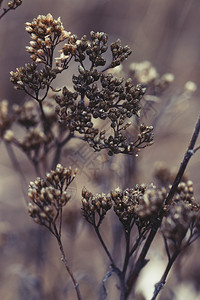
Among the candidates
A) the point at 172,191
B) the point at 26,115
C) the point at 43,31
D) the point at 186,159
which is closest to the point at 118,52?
the point at 43,31

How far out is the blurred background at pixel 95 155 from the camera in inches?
179

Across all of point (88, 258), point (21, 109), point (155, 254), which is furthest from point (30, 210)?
point (88, 258)

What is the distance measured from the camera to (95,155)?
4160 millimetres

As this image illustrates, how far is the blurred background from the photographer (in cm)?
454

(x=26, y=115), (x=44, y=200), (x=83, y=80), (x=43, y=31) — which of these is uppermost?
(x=26, y=115)

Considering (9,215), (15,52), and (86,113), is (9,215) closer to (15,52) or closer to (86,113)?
(15,52)

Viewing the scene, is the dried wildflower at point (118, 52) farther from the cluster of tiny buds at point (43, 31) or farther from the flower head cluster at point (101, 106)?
the cluster of tiny buds at point (43, 31)

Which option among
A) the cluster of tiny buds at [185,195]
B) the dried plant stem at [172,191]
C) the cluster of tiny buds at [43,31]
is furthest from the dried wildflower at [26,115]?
the dried plant stem at [172,191]

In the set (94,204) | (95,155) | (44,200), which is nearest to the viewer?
(44,200)

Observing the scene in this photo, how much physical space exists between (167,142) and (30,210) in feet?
20.8

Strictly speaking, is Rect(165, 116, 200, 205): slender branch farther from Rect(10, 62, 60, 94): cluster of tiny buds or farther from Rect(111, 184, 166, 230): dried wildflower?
Rect(10, 62, 60, 94): cluster of tiny buds

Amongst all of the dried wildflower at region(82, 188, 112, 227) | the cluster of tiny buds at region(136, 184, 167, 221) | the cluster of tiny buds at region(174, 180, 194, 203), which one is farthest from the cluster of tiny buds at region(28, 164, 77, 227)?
the cluster of tiny buds at region(174, 180, 194, 203)

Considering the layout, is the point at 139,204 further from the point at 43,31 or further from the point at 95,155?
the point at 95,155

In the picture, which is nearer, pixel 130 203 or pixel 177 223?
pixel 177 223
